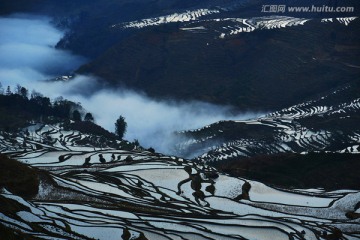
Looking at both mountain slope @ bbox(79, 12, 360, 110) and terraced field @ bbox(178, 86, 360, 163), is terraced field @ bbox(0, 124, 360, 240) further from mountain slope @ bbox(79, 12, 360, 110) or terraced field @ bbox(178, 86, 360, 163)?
mountain slope @ bbox(79, 12, 360, 110)

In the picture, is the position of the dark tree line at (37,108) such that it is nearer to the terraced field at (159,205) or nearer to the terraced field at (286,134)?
the terraced field at (286,134)

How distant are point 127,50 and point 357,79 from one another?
42.8 meters

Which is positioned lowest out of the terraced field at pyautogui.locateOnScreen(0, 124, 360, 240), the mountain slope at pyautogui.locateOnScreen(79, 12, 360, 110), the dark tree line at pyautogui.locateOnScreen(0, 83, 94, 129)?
the terraced field at pyautogui.locateOnScreen(0, 124, 360, 240)

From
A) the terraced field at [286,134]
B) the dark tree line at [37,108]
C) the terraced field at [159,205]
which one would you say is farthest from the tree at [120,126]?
the terraced field at [159,205]

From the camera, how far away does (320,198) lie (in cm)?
3509

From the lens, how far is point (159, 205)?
1213 inches

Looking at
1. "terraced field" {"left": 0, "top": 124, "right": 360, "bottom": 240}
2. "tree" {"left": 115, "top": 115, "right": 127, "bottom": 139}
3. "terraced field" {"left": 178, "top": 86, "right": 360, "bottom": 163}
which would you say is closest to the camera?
"terraced field" {"left": 0, "top": 124, "right": 360, "bottom": 240}

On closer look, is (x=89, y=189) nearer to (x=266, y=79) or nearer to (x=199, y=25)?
(x=266, y=79)

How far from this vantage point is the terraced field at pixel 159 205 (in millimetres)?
26000

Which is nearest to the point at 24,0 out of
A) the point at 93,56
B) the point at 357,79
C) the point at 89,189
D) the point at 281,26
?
the point at 93,56

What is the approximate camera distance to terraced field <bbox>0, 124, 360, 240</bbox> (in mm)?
26000

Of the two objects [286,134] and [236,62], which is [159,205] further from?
[236,62]

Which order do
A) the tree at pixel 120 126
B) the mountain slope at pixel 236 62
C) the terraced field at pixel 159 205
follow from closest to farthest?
the terraced field at pixel 159 205 → the tree at pixel 120 126 → the mountain slope at pixel 236 62

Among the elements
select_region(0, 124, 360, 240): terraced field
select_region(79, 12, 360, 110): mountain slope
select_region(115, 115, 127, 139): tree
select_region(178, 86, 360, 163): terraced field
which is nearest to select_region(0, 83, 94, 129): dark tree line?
select_region(115, 115, 127, 139): tree
